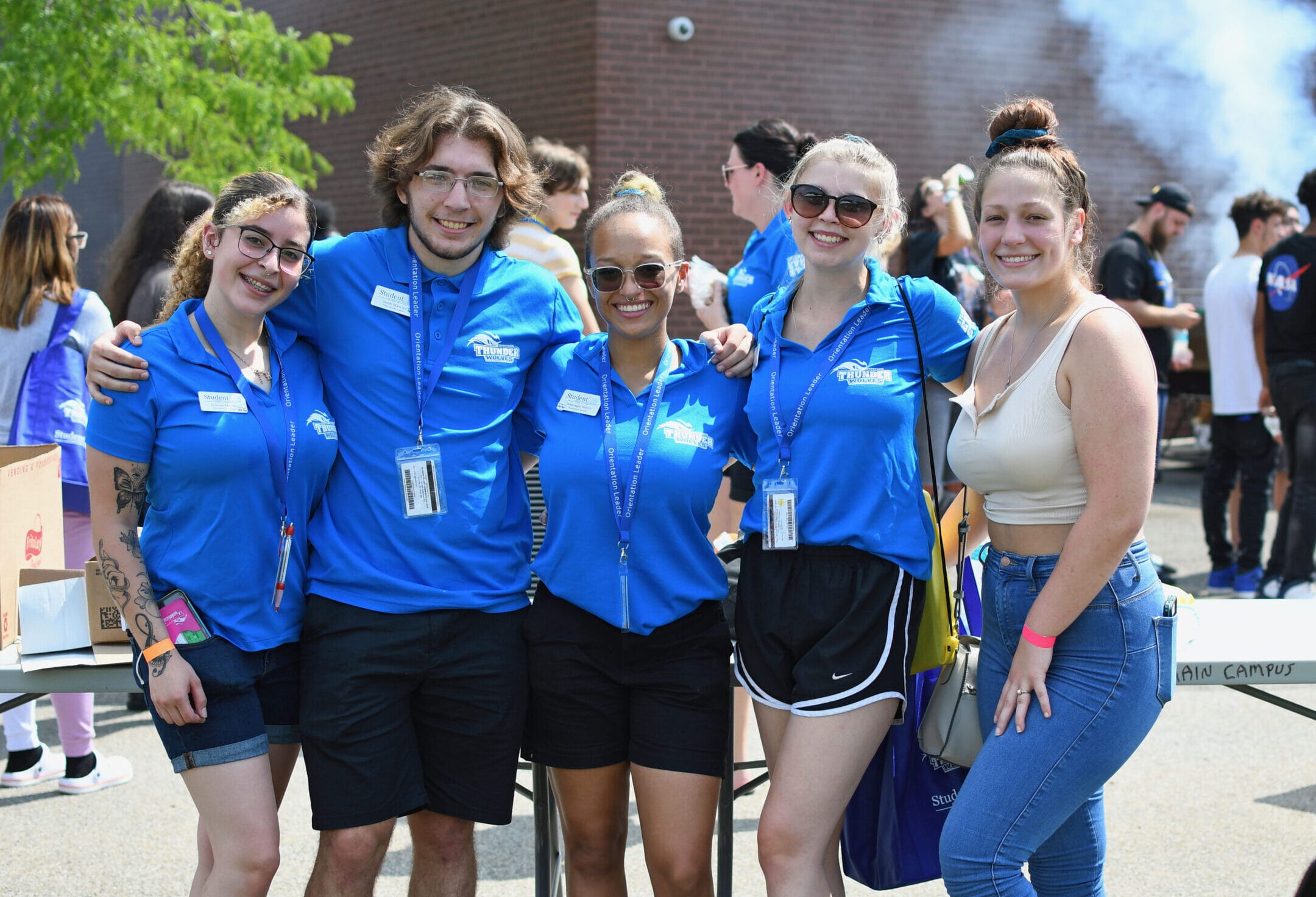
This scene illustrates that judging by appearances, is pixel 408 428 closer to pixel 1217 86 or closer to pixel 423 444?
pixel 423 444

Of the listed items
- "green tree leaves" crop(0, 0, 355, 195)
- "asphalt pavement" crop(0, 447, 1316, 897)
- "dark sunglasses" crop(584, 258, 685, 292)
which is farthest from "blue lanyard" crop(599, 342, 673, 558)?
"green tree leaves" crop(0, 0, 355, 195)

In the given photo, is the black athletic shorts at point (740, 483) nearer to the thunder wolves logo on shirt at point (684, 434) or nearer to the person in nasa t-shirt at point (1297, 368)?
the thunder wolves logo on shirt at point (684, 434)

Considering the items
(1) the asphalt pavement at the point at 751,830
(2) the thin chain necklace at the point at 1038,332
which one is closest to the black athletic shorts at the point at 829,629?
(2) the thin chain necklace at the point at 1038,332

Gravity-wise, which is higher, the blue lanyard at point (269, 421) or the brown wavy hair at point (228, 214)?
the brown wavy hair at point (228, 214)

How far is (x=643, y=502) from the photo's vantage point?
270 cm

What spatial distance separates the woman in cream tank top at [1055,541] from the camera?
7.75 ft

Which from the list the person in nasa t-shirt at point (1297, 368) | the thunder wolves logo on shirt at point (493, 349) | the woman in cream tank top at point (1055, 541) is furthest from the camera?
the person in nasa t-shirt at point (1297, 368)

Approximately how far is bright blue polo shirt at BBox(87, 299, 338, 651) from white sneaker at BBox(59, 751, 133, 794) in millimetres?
2475

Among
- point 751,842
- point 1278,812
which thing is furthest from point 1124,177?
point 751,842

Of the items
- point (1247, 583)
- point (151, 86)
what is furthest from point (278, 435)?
point (151, 86)

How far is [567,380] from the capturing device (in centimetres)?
284

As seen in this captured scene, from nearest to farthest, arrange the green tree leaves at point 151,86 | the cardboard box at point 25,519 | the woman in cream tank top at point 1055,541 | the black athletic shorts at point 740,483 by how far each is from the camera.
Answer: the woman in cream tank top at point 1055,541 → the cardboard box at point 25,519 → the black athletic shorts at point 740,483 → the green tree leaves at point 151,86

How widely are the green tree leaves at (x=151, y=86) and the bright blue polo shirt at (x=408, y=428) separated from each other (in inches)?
274

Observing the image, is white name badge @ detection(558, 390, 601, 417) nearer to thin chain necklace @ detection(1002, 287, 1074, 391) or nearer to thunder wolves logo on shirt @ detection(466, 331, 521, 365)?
thunder wolves logo on shirt @ detection(466, 331, 521, 365)
